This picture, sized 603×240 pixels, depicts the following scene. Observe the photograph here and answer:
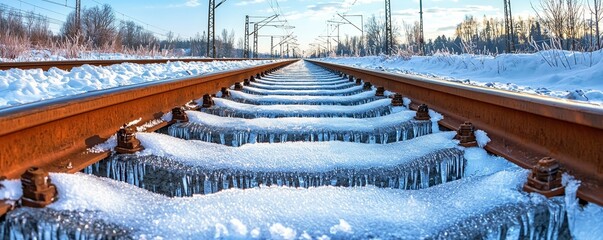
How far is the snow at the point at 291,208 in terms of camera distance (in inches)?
60.6

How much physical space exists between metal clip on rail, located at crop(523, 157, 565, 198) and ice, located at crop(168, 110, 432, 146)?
4.65 feet

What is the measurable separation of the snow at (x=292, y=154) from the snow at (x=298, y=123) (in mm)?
485

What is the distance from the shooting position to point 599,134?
1812 millimetres

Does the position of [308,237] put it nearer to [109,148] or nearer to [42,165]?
[42,165]

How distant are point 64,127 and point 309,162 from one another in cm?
116

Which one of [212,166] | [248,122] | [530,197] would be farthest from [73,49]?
[530,197]

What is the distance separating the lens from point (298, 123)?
3492 millimetres

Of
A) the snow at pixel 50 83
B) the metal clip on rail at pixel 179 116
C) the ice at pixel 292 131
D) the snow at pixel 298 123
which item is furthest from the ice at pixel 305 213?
the snow at pixel 50 83

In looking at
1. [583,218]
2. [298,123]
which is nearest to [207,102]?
[298,123]

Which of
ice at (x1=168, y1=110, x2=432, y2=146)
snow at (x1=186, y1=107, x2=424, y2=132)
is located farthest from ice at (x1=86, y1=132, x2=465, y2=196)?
snow at (x1=186, y1=107, x2=424, y2=132)

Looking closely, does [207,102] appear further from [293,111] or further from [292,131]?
[292,131]

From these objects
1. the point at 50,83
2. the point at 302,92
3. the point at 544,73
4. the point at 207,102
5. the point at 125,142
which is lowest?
the point at 125,142

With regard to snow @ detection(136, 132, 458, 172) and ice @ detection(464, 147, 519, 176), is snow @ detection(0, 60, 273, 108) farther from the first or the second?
ice @ detection(464, 147, 519, 176)

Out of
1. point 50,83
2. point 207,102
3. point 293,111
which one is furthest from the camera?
point 50,83
